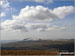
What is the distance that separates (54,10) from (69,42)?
61 centimetres

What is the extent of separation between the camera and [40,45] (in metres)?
3.15

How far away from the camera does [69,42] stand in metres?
3.02

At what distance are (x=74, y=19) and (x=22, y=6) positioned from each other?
91cm

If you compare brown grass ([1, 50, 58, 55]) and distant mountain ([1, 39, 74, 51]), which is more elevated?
distant mountain ([1, 39, 74, 51])

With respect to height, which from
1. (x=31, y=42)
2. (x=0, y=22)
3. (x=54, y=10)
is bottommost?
(x=31, y=42)

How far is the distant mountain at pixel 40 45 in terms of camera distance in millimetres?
3073

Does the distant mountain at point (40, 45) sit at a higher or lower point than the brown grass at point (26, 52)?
higher

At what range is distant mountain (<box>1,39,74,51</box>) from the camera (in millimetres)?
3073

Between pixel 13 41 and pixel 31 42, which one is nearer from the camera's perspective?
pixel 13 41

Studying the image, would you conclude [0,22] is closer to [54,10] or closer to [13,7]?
[13,7]

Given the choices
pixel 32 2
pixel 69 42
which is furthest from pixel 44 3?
pixel 69 42

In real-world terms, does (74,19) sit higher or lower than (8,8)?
lower

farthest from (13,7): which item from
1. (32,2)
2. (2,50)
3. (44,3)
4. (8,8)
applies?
(2,50)

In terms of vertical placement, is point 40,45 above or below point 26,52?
above
